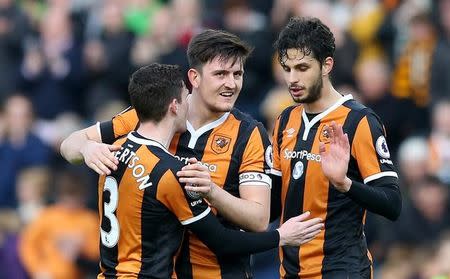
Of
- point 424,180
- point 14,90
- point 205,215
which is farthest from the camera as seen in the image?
point 14,90

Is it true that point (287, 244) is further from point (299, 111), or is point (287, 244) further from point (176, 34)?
point (176, 34)

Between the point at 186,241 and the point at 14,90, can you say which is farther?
the point at 14,90

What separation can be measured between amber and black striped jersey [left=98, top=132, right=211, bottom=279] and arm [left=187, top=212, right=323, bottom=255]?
0.17 m

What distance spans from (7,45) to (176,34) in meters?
2.62

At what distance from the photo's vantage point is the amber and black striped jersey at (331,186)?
7898mm

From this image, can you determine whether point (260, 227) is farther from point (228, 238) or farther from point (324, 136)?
point (324, 136)

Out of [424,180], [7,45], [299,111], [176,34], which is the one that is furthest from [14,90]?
[299,111]

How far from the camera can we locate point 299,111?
8383 mm

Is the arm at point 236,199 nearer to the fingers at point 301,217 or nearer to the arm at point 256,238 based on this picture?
the arm at point 256,238

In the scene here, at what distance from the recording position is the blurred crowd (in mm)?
12609

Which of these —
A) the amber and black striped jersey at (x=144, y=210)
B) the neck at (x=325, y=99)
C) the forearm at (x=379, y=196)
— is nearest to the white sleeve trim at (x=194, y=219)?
the amber and black striped jersey at (x=144, y=210)

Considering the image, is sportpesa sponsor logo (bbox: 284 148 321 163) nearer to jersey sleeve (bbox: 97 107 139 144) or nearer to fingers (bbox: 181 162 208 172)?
fingers (bbox: 181 162 208 172)

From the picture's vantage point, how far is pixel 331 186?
8039 millimetres

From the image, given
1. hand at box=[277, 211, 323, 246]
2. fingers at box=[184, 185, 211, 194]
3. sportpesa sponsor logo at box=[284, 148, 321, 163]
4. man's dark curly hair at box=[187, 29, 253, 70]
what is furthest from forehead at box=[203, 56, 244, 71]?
hand at box=[277, 211, 323, 246]
